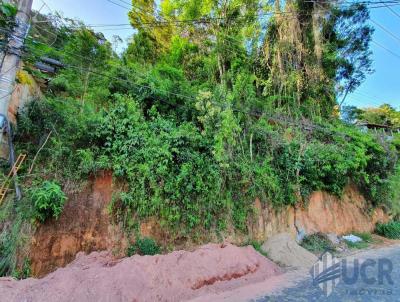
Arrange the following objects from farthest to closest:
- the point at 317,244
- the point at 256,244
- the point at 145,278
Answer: the point at 317,244, the point at 256,244, the point at 145,278

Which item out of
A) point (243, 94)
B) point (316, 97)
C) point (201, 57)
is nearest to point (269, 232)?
point (243, 94)

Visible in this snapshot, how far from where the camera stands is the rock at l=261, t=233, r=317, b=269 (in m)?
6.25

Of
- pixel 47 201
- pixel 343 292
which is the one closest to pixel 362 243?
pixel 343 292

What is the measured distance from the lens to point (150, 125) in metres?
6.57

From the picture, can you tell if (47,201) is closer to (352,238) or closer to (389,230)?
(352,238)

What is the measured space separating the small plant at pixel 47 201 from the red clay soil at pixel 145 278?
1.01 metres

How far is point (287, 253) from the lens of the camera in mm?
6484

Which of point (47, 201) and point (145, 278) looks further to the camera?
point (47, 201)

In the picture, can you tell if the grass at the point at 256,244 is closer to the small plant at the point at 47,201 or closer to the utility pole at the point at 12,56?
the small plant at the point at 47,201

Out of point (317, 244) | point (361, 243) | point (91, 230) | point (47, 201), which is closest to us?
point (47, 201)

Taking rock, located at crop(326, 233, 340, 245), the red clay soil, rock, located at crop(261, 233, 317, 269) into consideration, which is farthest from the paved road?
rock, located at crop(326, 233, 340, 245)

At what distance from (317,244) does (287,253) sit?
6.74ft

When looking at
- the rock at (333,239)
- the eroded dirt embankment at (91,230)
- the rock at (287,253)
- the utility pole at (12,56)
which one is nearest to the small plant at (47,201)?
the eroded dirt embankment at (91,230)

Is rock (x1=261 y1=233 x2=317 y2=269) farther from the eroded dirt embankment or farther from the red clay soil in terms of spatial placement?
the red clay soil
